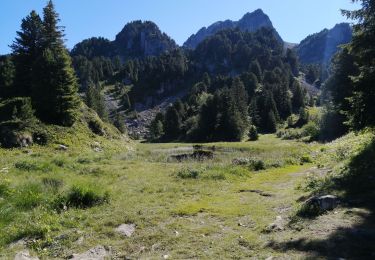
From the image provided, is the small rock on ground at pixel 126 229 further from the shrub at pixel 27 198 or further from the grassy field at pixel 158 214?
the shrub at pixel 27 198

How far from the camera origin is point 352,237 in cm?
1019

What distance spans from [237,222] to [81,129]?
37.5 meters

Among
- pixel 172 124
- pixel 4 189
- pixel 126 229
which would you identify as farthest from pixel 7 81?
pixel 172 124

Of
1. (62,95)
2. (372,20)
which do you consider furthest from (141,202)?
(62,95)

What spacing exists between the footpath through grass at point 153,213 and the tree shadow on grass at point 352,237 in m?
0.47

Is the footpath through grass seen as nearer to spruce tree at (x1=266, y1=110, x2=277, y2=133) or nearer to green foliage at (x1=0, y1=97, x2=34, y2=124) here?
green foliage at (x1=0, y1=97, x2=34, y2=124)

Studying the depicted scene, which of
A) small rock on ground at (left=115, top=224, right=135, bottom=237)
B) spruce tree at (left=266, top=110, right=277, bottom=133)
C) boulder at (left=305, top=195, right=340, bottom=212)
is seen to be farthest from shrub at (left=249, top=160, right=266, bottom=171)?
spruce tree at (left=266, top=110, right=277, bottom=133)

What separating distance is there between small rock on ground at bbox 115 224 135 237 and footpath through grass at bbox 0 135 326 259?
0.61 feet

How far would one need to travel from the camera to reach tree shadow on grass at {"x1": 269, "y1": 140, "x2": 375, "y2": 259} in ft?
31.0

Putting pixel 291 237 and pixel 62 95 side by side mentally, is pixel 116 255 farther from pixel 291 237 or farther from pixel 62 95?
pixel 62 95

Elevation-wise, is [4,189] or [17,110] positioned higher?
[17,110]

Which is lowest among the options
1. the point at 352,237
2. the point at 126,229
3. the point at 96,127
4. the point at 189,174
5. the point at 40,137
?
the point at 126,229

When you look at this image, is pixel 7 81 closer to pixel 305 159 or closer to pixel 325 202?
pixel 305 159

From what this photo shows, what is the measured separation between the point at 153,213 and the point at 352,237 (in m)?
6.56
